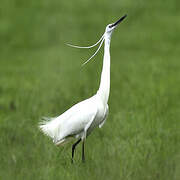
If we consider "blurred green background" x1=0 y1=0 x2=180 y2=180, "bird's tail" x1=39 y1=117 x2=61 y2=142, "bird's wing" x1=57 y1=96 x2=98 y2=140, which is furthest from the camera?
"bird's tail" x1=39 y1=117 x2=61 y2=142

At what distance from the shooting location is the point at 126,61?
40.9 feet

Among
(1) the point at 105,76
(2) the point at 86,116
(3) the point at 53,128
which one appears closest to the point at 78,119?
(2) the point at 86,116

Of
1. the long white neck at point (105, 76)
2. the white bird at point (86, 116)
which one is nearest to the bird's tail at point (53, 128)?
the white bird at point (86, 116)

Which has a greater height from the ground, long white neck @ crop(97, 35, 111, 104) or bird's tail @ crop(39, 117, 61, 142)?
long white neck @ crop(97, 35, 111, 104)

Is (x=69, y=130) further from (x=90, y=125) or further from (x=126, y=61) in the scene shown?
(x=126, y=61)

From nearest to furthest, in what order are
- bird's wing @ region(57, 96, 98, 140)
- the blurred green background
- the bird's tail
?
1. bird's wing @ region(57, 96, 98, 140)
2. the blurred green background
3. the bird's tail

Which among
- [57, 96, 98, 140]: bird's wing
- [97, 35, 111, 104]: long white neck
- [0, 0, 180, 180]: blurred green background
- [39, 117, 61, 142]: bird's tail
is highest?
[97, 35, 111, 104]: long white neck

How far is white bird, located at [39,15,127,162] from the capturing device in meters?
5.40

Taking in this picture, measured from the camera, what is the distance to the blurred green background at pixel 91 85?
555 cm

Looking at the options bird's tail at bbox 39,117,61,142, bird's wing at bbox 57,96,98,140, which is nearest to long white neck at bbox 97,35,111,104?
bird's wing at bbox 57,96,98,140

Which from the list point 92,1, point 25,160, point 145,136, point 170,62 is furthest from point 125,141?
point 92,1

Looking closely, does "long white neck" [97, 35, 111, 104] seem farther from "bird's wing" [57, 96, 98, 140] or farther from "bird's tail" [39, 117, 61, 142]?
"bird's tail" [39, 117, 61, 142]

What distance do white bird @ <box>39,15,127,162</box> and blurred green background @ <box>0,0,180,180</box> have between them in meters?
0.28

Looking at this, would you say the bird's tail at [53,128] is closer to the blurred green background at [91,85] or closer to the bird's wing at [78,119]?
the bird's wing at [78,119]
